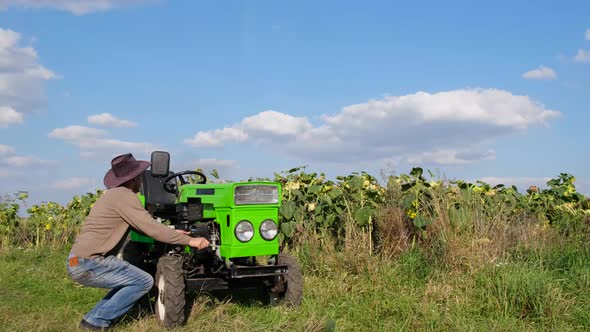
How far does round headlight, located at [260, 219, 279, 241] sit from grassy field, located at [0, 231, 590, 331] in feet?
2.43

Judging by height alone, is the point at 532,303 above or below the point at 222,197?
below

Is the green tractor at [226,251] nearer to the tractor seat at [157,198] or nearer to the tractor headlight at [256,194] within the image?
the tractor headlight at [256,194]

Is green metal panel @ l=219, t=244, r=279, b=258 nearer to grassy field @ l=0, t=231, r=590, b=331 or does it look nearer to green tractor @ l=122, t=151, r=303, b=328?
green tractor @ l=122, t=151, r=303, b=328

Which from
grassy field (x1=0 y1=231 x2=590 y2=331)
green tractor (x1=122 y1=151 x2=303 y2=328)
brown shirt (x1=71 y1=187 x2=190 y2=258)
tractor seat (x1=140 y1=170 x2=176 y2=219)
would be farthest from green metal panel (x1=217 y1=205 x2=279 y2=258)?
tractor seat (x1=140 y1=170 x2=176 y2=219)

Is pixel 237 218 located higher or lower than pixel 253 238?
higher

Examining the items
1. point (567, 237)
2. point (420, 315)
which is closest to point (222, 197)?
point (420, 315)

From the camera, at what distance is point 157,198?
7.40 metres

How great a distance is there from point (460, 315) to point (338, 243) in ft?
9.13

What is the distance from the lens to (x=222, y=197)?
19.3 ft

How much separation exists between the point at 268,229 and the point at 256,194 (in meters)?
0.37

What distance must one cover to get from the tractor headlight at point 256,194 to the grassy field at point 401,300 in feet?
3.59

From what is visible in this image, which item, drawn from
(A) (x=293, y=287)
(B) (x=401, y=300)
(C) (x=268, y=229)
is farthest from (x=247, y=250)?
(B) (x=401, y=300)

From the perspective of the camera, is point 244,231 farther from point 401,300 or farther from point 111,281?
point 401,300

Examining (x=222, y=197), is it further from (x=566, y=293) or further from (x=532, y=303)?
(x=566, y=293)
